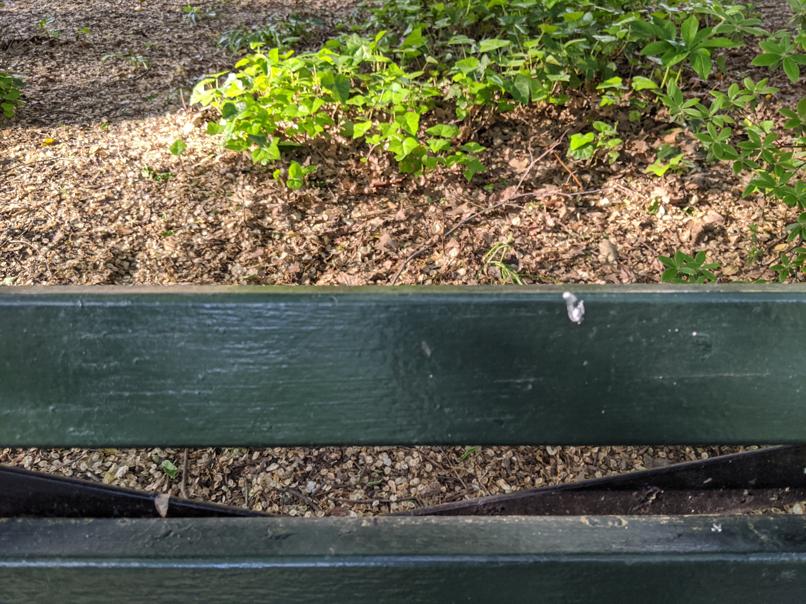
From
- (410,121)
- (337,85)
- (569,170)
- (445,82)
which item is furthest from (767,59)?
(337,85)

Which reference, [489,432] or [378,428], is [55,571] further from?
[489,432]

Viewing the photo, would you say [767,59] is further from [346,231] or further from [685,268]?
[346,231]

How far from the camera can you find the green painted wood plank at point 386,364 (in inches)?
35.1

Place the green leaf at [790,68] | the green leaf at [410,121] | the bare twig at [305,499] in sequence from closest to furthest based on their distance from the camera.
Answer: the bare twig at [305,499] → the green leaf at [790,68] → the green leaf at [410,121]

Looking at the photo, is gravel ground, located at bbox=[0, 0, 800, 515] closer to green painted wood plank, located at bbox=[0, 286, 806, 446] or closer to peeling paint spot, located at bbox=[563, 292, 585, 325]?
green painted wood plank, located at bbox=[0, 286, 806, 446]

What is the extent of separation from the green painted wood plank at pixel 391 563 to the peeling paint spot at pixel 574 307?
31 cm

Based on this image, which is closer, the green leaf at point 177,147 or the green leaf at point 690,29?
the green leaf at point 690,29

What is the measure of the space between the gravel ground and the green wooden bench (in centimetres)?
132

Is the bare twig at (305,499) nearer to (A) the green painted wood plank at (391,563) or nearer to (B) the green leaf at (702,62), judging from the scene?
(A) the green painted wood plank at (391,563)

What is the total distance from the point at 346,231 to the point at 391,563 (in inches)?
84.3

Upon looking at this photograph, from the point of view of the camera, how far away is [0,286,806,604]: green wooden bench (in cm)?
90

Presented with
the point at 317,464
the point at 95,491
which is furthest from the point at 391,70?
the point at 95,491

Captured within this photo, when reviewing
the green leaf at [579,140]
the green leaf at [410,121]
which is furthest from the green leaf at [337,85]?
the green leaf at [579,140]

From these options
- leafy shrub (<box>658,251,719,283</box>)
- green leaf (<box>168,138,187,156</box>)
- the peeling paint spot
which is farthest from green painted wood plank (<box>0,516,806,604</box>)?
green leaf (<box>168,138,187,156</box>)
